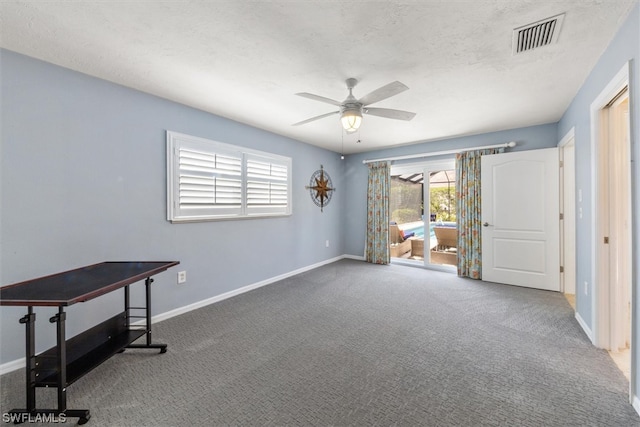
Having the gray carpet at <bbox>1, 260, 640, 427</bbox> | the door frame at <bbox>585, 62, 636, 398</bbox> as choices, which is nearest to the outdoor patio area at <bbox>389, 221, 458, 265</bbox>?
the gray carpet at <bbox>1, 260, 640, 427</bbox>

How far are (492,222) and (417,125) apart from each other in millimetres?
1933

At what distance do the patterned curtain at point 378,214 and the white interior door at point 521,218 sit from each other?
1.69m

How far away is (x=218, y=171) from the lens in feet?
11.2

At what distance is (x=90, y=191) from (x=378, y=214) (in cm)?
448

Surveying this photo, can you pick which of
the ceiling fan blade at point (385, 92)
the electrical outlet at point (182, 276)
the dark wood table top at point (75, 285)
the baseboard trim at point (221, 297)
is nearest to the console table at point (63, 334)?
the dark wood table top at point (75, 285)

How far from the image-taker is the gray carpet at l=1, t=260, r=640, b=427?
1569mm

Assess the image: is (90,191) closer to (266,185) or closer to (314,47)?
(266,185)

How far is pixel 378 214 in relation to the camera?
5441 millimetres

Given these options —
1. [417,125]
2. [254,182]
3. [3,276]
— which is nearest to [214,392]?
[3,276]

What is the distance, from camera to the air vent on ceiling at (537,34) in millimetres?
1729

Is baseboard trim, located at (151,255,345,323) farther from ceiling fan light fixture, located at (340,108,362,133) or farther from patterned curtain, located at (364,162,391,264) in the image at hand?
ceiling fan light fixture, located at (340,108,362,133)

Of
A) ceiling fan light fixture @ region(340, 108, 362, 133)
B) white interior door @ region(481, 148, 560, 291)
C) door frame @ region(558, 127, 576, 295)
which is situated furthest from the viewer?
white interior door @ region(481, 148, 560, 291)

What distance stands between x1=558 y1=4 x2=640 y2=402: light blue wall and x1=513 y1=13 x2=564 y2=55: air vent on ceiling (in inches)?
14.3

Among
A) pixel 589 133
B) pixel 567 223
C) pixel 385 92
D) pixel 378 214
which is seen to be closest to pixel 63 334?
pixel 385 92
